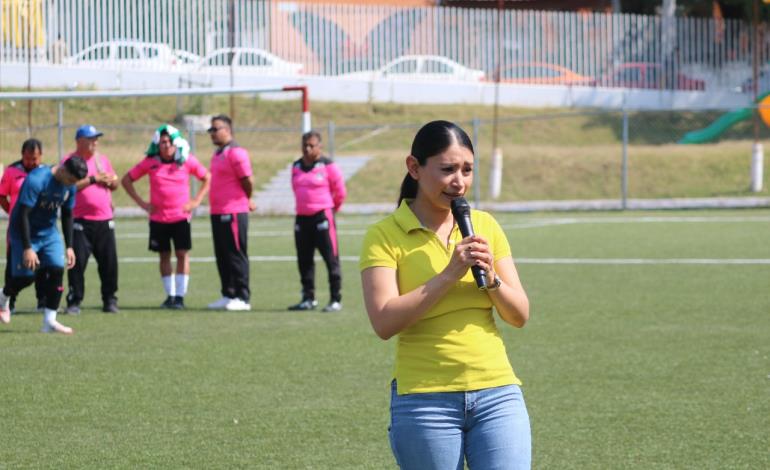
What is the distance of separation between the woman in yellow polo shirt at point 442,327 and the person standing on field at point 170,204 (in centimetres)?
1000

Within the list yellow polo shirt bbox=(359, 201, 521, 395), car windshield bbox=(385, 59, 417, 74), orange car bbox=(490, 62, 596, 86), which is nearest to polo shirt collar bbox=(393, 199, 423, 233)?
yellow polo shirt bbox=(359, 201, 521, 395)

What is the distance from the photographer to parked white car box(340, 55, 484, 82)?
41.6 metres

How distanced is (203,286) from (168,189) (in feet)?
8.21

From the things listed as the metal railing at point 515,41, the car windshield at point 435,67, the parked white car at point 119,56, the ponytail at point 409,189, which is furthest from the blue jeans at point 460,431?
the car windshield at point 435,67

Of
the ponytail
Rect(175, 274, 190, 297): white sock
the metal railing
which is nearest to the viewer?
the ponytail

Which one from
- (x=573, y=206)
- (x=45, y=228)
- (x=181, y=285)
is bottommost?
(x=181, y=285)

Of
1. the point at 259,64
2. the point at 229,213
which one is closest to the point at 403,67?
the point at 259,64

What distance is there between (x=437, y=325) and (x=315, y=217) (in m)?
9.56

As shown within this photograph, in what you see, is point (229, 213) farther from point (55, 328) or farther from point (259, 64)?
point (259, 64)

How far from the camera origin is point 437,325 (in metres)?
4.34

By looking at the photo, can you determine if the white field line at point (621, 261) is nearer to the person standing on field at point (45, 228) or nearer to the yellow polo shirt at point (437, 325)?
the person standing on field at point (45, 228)

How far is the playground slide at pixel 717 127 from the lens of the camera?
3825cm

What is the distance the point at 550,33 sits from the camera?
4231 cm

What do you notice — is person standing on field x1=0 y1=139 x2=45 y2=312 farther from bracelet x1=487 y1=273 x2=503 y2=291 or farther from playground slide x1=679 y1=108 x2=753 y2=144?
playground slide x1=679 y1=108 x2=753 y2=144
